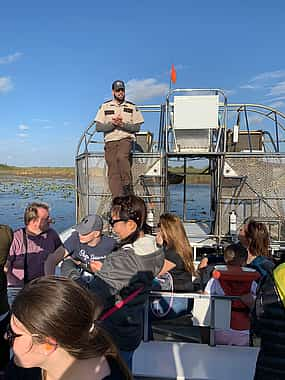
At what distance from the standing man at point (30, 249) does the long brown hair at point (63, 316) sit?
2155 mm

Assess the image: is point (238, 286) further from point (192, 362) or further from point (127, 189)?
point (127, 189)

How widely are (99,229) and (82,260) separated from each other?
285 mm

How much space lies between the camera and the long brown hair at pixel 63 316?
47.0 inches

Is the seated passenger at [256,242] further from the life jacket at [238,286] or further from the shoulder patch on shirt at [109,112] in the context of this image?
the shoulder patch on shirt at [109,112]

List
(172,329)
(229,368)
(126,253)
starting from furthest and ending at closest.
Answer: (172,329), (229,368), (126,253)

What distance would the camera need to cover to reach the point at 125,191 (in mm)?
6438

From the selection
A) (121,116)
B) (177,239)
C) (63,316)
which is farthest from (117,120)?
(63,316)

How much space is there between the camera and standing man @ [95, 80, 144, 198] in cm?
605

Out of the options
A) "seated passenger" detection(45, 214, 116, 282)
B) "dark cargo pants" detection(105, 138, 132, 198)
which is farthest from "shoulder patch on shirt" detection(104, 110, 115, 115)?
"seated passenger" detection(45, 214, 116, 282)

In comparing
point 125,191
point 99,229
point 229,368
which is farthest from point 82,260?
point 125,191

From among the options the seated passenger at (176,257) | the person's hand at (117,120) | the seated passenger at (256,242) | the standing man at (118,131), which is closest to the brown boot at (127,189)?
the standing man at (118,131)

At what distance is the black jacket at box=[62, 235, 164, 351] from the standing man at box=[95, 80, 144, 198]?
409 cm

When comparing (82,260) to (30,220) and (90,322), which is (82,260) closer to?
(30,220)

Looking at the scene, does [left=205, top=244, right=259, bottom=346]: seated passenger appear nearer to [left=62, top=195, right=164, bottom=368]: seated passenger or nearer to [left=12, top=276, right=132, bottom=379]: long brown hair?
[left=62, top=195, right=164, bottom=368]: seated passenger
